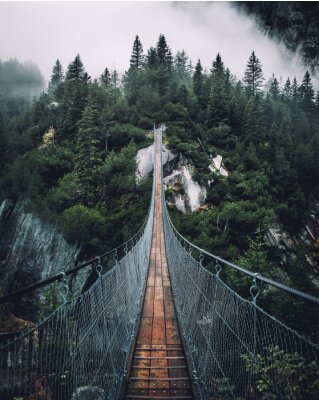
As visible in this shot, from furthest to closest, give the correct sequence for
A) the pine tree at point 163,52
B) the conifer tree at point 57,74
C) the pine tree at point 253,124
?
the conifer tree at point 57,74
the pine tree at point 163,52
the pine tree at point 253,124

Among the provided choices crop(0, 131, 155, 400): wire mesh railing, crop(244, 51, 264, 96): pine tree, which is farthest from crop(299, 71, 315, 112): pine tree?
crop(0, 131, 155, 400): wire mesh railing

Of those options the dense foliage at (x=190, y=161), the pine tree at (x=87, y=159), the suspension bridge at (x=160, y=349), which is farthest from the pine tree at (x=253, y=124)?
the suspension bridge at (x=160, y=349)

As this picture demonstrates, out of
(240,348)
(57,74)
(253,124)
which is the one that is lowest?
(240,348)

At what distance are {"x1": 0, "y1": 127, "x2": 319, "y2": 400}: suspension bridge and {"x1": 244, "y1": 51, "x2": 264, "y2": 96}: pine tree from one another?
161ft

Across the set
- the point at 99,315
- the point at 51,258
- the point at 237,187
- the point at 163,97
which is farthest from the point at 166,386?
the point at 163,97

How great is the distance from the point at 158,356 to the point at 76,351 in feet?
6.85

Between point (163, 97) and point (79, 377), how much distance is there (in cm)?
3026

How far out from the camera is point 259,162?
936 inches

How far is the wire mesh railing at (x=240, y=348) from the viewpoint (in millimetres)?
1361

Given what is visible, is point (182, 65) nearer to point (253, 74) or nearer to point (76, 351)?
point (253, 74)

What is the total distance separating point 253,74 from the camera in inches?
1864

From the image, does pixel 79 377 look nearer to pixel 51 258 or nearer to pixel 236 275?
pixel 236 275

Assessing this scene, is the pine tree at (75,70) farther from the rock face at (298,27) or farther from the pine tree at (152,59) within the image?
the rock face at (298,27)

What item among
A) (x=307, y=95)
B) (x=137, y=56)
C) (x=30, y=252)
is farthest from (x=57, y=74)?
(x=30, y=252)
